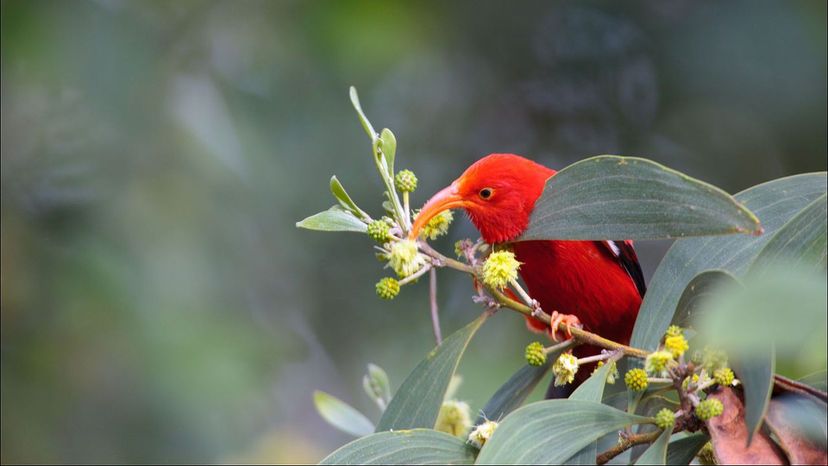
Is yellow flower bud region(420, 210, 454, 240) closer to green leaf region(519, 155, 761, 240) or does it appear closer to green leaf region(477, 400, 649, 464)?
green leaf region(519, 155, 761, 240)

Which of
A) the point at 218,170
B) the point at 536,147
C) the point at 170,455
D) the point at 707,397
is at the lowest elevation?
the point at 707,397

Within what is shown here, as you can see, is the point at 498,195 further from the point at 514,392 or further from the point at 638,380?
the point at 638,380

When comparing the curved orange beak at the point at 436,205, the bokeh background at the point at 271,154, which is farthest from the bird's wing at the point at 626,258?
the bokeh background at the point at 271,154

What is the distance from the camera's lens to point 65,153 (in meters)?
5.86

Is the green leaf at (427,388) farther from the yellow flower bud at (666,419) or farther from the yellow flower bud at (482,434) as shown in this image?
the yellow flower bud at (666,419)

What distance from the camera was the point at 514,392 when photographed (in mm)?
2297

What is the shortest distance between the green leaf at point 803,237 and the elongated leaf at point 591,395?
15.0 inches

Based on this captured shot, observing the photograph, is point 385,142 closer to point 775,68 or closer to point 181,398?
point 181,398

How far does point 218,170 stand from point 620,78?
10.9ft

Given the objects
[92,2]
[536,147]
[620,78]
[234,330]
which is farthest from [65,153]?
[620,78]

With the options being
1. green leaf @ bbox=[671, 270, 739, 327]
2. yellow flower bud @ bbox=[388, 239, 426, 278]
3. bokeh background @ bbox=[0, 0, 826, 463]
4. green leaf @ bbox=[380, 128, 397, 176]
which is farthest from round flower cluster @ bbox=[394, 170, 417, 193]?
bokeh background @ bbox=[0, 0, 826, 463]

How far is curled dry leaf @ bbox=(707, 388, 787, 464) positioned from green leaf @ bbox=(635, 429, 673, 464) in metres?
0.08

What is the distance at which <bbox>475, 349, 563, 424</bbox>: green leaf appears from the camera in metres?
2.28

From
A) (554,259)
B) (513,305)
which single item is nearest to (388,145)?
(513,305)
